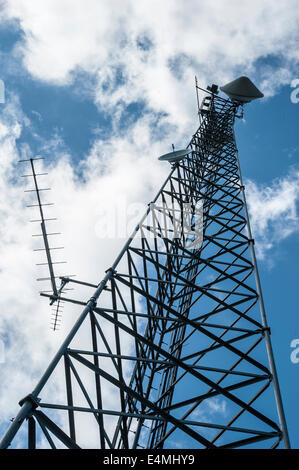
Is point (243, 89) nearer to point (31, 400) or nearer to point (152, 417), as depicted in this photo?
point (152, 417)

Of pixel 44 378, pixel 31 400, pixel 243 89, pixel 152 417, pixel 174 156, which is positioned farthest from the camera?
pixel 243 89

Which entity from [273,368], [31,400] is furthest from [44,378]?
[273,368]

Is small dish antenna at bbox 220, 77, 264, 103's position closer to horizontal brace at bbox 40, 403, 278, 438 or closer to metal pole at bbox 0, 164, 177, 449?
metal pole at bbox 0, 164, 177, 449

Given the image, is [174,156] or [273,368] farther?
[174,156]

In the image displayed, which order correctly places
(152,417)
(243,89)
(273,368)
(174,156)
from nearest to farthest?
(152,417) < (273,368) < (174,156) < (243,89)

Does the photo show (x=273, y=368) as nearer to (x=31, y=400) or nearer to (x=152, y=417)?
(x=152, y=417)

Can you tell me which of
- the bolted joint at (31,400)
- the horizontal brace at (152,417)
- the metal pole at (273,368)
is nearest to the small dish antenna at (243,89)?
the metal pole at (273,368)

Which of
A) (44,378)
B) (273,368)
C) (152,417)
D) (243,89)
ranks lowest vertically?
(152,417)

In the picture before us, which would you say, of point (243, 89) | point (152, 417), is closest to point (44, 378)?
point (152, 417)

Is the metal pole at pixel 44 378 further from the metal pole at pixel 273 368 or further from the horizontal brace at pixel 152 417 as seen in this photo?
the metal pole at pixel 273 368

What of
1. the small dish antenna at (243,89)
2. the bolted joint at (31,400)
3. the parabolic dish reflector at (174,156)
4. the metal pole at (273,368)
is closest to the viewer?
the bolted joint at (31,400)

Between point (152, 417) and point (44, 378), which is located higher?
point (44, 378)
